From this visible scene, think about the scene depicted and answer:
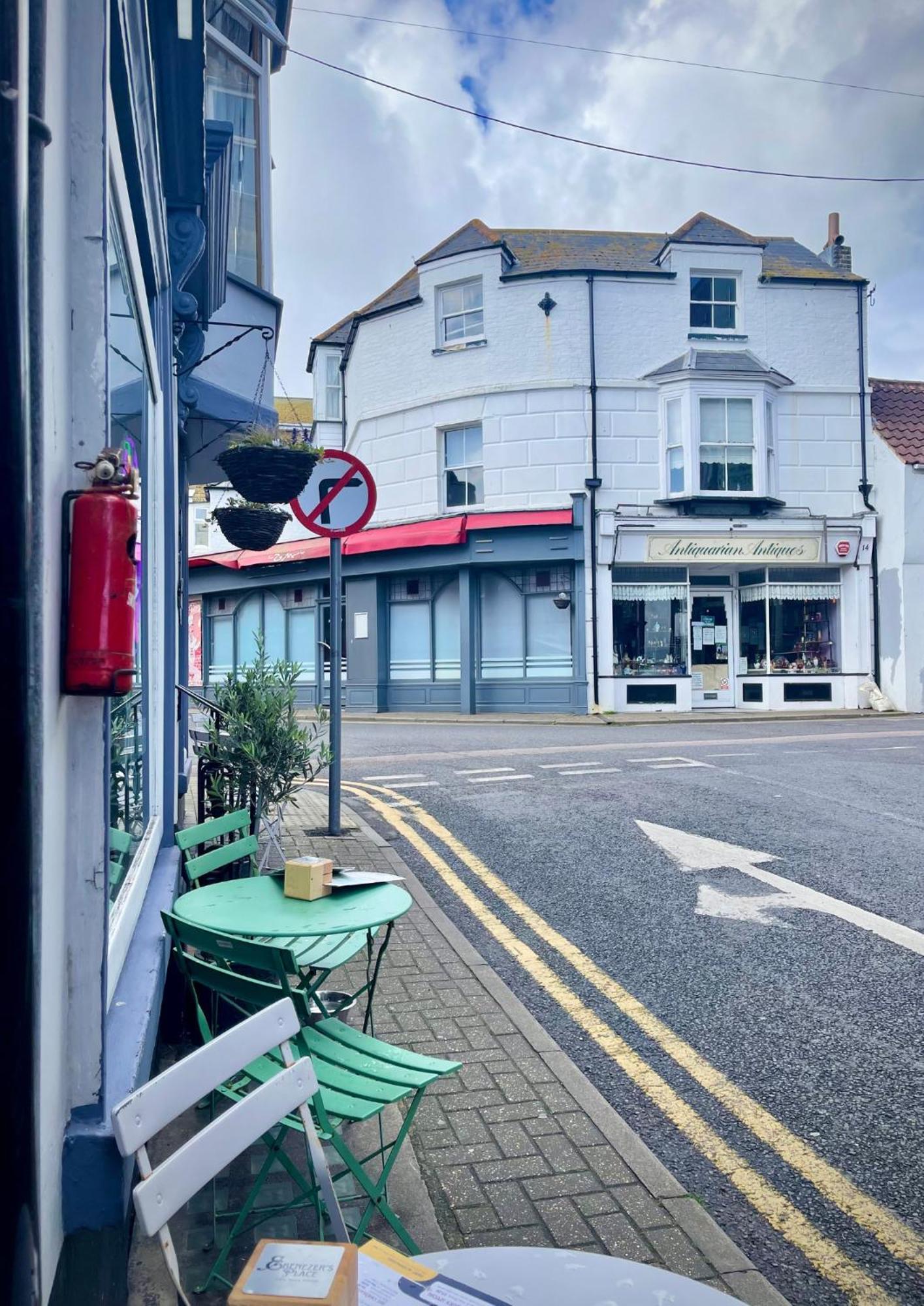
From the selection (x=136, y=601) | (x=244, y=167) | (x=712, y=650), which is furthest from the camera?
(x=712, y=650)

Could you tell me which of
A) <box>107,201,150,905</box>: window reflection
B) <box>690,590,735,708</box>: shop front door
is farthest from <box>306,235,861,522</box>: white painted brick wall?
<box>107,201,150,905</box>: window reflection

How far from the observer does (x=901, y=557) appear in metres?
20.9

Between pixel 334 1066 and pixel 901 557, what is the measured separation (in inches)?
811

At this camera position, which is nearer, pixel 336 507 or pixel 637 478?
pixel 336 507

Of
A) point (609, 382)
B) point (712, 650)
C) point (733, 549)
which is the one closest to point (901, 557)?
point (733, 549)

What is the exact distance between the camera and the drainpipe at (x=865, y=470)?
2155 cm

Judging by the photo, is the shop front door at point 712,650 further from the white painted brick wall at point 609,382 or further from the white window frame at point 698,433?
the white painted brick wall at point 609,382

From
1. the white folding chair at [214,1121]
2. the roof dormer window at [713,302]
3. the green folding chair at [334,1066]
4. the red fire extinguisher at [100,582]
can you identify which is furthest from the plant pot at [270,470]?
the roof dormer window at [713,302]

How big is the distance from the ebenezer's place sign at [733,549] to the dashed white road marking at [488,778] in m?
11.1

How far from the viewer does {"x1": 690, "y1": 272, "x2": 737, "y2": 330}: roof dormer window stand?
21.8 m

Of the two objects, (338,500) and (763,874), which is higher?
(338,500)

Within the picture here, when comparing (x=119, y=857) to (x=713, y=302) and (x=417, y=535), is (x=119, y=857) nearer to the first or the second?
(x=417, y=535)

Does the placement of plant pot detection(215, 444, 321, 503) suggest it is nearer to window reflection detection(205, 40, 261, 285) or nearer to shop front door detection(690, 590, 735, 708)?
window reflection detection(205, 40, 261, 285)

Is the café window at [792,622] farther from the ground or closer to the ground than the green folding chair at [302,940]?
farther from the ground
